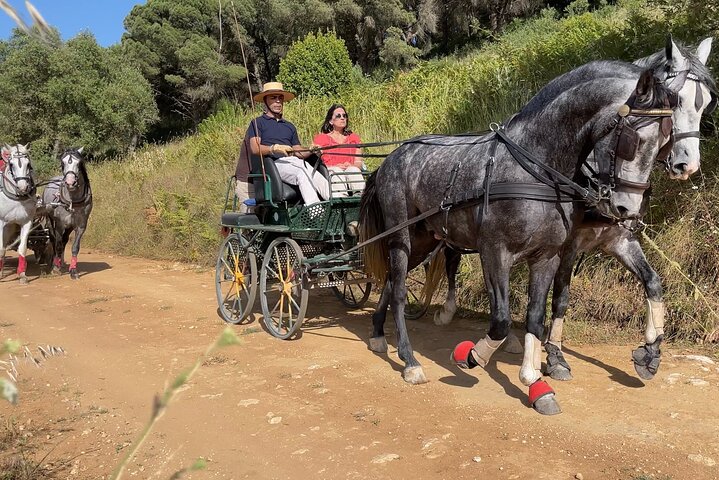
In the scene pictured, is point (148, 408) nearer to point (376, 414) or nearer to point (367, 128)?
point (376, 414)

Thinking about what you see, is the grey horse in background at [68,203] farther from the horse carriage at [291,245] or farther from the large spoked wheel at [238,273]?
the horse carriage at [291,245]

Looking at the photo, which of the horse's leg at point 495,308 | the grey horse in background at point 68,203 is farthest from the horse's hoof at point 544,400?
the grey horse in background at point 68,203

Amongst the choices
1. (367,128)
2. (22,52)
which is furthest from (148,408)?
(22,52)

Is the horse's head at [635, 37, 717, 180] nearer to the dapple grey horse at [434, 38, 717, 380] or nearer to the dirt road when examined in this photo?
the dapple grey horse at [434, 38, 717, 380]

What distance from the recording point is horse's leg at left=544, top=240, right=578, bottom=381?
4.93 metres

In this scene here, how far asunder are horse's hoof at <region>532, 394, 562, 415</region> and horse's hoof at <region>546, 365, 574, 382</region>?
679 mm

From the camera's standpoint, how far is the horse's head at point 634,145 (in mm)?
3719

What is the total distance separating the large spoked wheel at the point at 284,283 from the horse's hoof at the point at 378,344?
2.44 ft

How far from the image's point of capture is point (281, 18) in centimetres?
2869

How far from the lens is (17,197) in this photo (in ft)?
33.4

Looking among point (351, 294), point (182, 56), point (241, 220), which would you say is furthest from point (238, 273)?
point (182, 56)

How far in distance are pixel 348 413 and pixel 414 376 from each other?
0.77 meters

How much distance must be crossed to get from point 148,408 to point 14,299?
5.42m

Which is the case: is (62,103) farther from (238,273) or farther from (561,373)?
(561,373)
